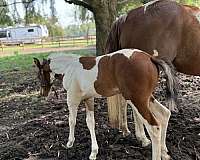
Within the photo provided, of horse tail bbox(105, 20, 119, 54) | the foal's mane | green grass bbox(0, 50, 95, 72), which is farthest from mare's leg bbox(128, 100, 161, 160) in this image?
green grass bbox(0, 50, 95, 72)

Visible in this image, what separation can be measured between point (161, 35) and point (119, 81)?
1.07 meters

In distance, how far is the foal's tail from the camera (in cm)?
347

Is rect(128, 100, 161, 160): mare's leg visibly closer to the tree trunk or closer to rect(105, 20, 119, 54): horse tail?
rect(105, 20, 119, 54): horse tail

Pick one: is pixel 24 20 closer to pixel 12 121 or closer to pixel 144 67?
pixel 12 121

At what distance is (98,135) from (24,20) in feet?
22.9

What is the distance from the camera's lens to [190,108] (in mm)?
5621

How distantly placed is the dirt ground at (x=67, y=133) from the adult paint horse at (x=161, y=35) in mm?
314

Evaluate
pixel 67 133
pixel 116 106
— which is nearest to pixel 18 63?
pixel 67 133

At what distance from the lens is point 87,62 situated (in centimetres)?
375

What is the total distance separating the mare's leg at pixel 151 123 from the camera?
11.0ft

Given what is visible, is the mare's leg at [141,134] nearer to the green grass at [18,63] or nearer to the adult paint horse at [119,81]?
the adult paint horse at [119,81]

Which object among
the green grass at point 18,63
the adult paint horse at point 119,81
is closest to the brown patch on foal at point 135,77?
the adult paint horse at point 119,81

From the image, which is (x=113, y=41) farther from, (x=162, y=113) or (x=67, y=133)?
(x=67, y=133)

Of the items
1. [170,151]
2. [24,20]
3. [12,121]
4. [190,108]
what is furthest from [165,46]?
[24,20]
